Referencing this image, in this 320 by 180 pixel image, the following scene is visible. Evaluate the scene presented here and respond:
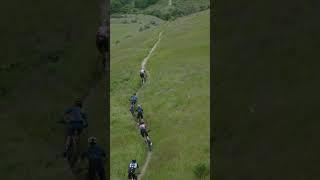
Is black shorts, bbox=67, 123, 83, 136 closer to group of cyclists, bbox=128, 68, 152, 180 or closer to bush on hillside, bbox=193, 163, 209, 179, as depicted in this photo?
group of cyclists, bbox=128, 68, 152, 180

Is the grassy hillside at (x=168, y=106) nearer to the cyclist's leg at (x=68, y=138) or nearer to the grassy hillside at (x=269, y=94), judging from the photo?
the grassy hillside at (x=269, y=94)

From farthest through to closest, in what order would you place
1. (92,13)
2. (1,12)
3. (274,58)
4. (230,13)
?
(230,13), (1,12), (92,13), (274,58)

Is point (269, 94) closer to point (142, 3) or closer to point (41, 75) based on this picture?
point (41, 75)

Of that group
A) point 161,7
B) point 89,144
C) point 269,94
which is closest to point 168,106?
point 269,94

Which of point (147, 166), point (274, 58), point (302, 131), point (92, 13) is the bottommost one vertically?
point (147, 166)

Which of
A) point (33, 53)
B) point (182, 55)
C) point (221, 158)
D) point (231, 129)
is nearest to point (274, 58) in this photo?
point (231, 129)

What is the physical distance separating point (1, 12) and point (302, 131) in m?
32.5

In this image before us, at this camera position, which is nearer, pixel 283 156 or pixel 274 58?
pixel 283 156

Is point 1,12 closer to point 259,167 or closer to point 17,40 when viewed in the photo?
point 17,40

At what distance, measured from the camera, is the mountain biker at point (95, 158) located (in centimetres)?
2745

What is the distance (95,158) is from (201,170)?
11.6m

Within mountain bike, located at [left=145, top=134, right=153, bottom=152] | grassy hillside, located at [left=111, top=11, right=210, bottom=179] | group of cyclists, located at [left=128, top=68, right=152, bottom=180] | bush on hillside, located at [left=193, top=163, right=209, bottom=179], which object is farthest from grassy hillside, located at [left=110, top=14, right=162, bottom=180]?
bush on hillside, located at [left=193, top=163, right=209, bottom=179]

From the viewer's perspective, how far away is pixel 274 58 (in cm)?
5022

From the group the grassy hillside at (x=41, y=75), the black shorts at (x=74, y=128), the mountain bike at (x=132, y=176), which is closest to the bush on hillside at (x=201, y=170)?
the mountain bike at (x=132, y=176)
